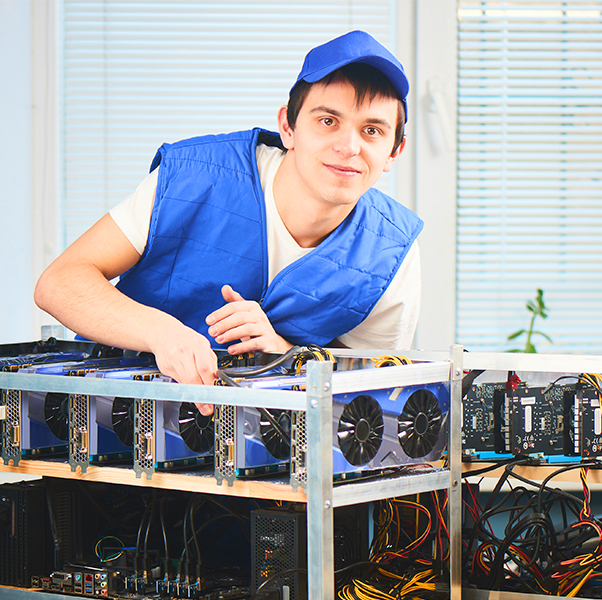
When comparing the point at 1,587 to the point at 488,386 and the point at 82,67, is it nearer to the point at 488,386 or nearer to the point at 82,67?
the point at 488,386

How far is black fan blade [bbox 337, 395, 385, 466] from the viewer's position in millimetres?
977

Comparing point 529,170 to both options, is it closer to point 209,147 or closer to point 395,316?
point 395,316

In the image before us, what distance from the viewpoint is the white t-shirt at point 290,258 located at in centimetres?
138

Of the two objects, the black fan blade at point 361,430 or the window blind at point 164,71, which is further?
the window blind at point 164,71

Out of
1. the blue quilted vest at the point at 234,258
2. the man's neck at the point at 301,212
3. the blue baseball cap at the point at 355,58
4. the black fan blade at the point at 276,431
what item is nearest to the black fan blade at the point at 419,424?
the black fan blade at the point at 276,431

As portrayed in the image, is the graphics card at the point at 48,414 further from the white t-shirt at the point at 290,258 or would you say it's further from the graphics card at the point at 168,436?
the white t-shirt at the point at 290,258

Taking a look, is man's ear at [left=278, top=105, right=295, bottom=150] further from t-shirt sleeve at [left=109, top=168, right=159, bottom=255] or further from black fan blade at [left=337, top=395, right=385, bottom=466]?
black fan blade at [left=337, top=395, right=385, bottom=466]

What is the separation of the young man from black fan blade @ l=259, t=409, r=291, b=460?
21 centimetres

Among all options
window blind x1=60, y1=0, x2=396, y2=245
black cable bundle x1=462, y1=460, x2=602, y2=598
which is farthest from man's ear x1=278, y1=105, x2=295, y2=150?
window blind x1=60, y1=0, x2=396, y2=245

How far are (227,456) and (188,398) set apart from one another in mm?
108

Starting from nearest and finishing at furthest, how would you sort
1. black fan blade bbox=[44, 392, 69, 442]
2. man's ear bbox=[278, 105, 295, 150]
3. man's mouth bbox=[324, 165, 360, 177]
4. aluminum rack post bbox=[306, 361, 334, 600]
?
1. aluminum rack post bbox=[306, 361, 334, 600]
2. black fan blade bbox=[44, 392, 69, 442]
3. man's mouth bbox=[324, 165, 360, 177]
4. man's ear bbox=[278, 105, 295, 150]

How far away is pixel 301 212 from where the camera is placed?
4.70 ft

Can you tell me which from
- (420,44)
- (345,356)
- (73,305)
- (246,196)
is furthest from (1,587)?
(420,44)

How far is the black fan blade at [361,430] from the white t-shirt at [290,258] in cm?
51
